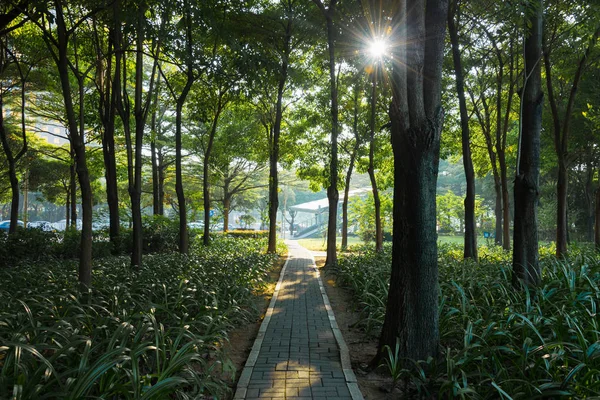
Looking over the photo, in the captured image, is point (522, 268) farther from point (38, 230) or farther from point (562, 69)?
point (38, 230)

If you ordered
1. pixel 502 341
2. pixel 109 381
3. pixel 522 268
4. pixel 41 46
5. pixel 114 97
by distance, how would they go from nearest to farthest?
pixel 109 381, pixel 502 341, pixel 522 268, pixel 114 97, pixel 41 46

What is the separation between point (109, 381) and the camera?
2.86 metres

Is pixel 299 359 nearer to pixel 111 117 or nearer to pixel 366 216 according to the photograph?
pixel 111 117

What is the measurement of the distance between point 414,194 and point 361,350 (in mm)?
2221

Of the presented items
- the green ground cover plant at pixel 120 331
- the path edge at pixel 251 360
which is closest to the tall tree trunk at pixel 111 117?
the green ground cover plant at pixel 120 331

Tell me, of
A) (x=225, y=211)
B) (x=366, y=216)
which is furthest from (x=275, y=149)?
(x=225, y=211)

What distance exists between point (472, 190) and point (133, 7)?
A: 9.60 m

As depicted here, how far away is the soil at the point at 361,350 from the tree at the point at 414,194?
23 cm

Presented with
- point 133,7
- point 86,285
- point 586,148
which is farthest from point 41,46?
point 586,148

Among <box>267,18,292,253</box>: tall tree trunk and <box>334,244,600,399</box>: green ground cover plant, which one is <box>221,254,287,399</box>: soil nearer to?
<box>334,244,600,399</box>: green ground cover plant

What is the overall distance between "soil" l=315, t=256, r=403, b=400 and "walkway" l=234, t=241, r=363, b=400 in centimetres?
12

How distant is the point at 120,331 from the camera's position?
3.36m

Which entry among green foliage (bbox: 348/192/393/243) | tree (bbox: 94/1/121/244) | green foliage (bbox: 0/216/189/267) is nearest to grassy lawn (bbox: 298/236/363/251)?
green foliage (bbox: 348/192/393/243)

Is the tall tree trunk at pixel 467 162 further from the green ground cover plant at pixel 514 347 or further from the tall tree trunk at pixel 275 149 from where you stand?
the green ground cover plant at pixel 514 347
